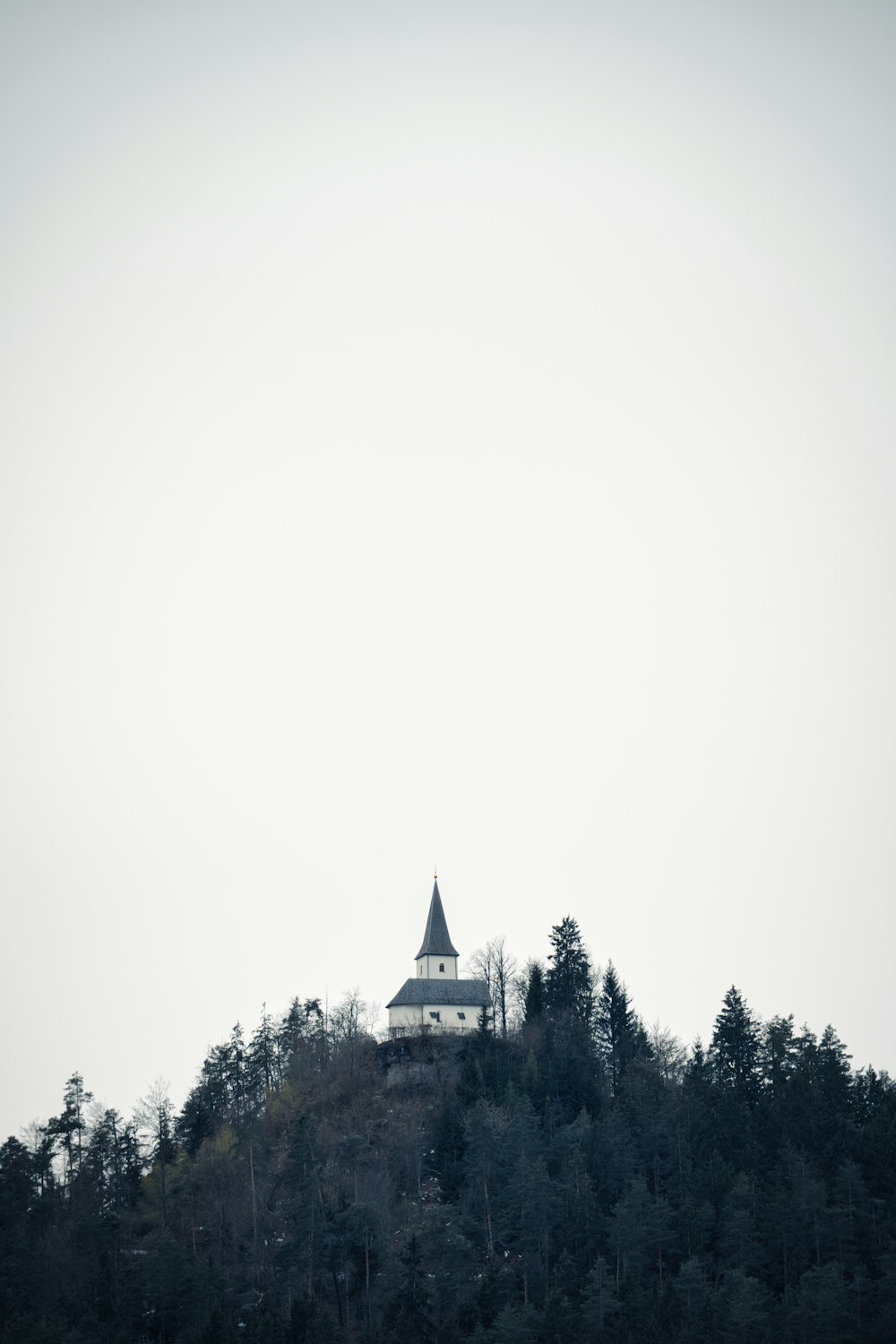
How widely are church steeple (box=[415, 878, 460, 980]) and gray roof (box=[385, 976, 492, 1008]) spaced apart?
140 cm

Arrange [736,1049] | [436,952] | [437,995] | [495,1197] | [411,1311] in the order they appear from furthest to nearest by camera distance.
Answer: [436,952]
[437,995]
[736,1049]
[495,1197]
[411,1311]

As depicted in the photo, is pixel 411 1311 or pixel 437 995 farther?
pixel 437 995

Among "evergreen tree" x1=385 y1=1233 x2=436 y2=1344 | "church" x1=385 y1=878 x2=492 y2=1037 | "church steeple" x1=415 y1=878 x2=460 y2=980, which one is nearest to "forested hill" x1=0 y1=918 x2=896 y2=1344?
"evergreen tree" x1=385 y1=1233 x2=436 y2=1344

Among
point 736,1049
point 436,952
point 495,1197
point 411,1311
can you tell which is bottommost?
point 411,1311

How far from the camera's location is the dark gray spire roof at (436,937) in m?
120

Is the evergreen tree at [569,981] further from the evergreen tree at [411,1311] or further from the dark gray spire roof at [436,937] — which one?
the evergreen tree at [411,1311]

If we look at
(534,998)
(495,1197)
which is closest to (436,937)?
(534,998)

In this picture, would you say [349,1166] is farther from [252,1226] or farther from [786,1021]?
[786,1021]

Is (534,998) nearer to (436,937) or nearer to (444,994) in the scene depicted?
(444,994)

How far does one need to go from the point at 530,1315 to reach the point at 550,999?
141 ft

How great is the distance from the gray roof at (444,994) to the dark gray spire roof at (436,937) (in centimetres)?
273

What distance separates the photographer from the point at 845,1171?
7862 cm

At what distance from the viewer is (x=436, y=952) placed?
120 meters

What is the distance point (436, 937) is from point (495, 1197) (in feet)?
134
